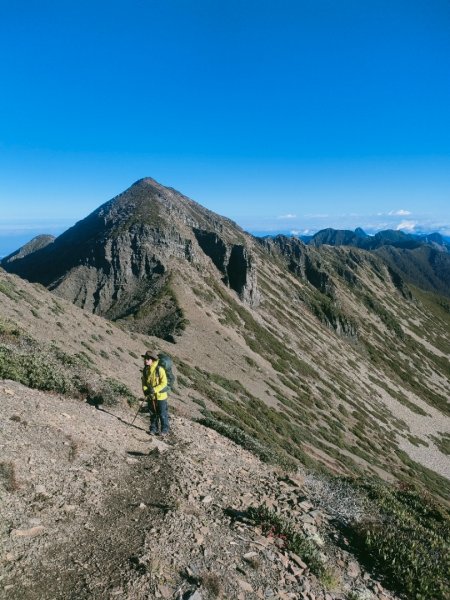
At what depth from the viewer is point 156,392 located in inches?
593

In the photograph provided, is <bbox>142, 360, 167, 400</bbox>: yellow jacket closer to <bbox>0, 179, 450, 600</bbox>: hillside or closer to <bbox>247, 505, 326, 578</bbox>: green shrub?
<bbox>0, 179, 450, 600</bbox>: hillside

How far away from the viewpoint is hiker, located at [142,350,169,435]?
15102 mm

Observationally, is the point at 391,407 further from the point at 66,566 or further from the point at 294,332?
the point at 66,566

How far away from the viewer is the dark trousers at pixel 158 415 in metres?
15.2

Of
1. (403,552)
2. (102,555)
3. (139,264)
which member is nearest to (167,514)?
(102,555)

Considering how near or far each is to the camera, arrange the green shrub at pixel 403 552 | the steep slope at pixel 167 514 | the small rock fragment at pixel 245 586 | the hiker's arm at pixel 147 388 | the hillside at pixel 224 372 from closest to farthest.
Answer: the steep slope at pixel 167 514 < the small rock fragment at pixel 245 586 < the green shrub at pixel 403 552 < the hillside at pixel 224 372 < the hiker's arm at pixel 147 388

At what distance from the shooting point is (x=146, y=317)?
65.9m

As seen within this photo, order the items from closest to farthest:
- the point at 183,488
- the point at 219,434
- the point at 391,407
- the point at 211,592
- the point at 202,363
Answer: the point at 211,592 → the point at 183,488 → the point at 219,434 → the point at 202,363 → the point at 391,407

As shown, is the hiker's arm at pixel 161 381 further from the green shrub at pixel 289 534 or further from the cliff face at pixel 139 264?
the cliff face at pixel 139 264

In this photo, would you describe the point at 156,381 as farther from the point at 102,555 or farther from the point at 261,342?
the point at 261,342

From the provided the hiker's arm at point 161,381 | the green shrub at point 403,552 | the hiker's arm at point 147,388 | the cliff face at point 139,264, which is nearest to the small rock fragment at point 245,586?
the green shrub at point 403,552

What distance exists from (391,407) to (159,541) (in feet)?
310

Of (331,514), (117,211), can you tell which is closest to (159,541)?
(331,514)

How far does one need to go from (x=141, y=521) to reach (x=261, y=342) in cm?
6934
